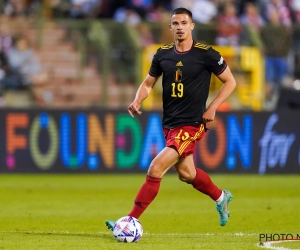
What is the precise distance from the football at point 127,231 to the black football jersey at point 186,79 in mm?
1190

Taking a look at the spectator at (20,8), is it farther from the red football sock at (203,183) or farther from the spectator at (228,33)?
the red football sock at (203,183)

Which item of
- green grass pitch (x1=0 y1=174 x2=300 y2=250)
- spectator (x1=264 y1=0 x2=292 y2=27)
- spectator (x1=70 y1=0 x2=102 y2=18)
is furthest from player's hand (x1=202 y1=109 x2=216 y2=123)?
spectator (x1=264 y1=0 x2=292 y2=27)

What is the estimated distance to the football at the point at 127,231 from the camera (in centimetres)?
804

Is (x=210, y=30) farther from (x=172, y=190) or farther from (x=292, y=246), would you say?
(x=292, y=246)

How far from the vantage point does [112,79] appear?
18.6 metres

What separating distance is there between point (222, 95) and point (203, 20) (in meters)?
12.2

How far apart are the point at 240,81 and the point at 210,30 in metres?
1.37

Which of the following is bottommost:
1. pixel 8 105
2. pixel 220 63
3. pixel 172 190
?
pixel 172 190

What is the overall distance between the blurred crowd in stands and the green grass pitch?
272cm

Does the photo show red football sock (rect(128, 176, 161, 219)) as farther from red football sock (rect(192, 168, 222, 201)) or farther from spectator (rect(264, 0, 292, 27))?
spectator (rect(264, 0, 292, 27))

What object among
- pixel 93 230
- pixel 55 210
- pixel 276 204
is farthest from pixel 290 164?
pixel 93 230

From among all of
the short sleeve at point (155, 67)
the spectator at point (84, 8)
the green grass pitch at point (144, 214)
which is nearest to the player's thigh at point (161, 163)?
the green grass pitch at point (144, 214)

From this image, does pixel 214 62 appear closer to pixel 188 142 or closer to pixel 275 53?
pixel 188 142

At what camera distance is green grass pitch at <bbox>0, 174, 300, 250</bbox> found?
26.8ft
